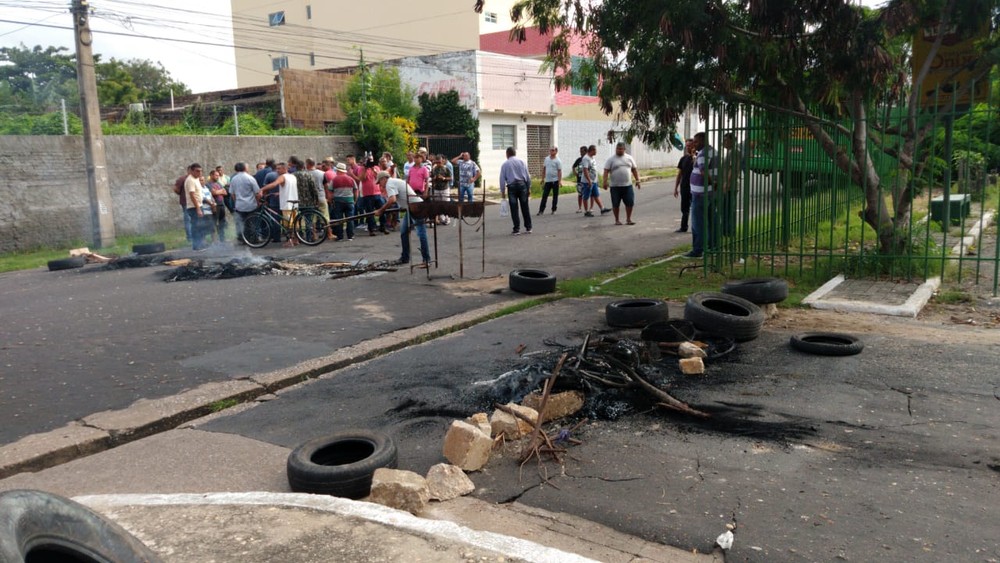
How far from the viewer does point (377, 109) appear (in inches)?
1092

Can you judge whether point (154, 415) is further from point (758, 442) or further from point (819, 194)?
point (819, 194)

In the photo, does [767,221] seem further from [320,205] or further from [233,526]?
[320,205]

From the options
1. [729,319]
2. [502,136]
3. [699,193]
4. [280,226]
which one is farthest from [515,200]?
[502,136]

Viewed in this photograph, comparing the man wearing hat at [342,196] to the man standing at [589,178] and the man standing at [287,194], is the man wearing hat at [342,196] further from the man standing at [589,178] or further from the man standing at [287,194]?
the man standing at [589,178]

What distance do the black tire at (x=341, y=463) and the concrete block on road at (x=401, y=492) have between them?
0.20m

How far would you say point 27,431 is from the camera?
213 inches

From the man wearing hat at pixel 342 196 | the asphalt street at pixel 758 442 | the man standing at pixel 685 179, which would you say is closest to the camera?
the asphalt street at pixel 758 442

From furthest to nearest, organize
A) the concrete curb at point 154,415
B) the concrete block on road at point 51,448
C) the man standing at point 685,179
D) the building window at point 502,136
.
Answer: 1. the building window at point 502,136
2. the man standing at point 685,179
3. the concrete curb at point 154,415
4. the concrete block on road at point 51,448

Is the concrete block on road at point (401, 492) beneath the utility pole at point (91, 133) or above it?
beneath

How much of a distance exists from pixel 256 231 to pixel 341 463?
1239cm

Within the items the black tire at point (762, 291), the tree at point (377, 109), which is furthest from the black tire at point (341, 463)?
the tree at point (377, 109)

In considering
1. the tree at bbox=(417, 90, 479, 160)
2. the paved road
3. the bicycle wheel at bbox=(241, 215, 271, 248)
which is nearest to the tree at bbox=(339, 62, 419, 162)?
the tree at bbox=(417, 90, 479, 160)

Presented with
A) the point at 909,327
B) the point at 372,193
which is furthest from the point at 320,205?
the point at 909,327

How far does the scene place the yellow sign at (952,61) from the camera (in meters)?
9.54
